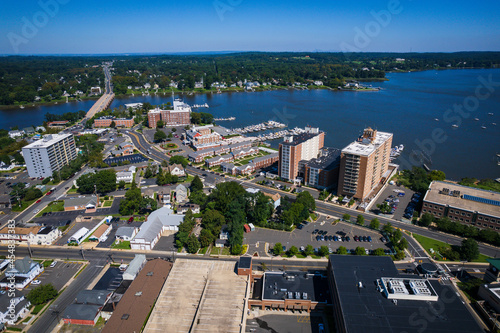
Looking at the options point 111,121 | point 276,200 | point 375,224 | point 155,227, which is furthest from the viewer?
point 111,121

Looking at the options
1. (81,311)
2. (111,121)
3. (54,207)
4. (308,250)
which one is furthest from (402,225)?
(111,121)

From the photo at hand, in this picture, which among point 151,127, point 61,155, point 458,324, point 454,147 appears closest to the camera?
point 458,324

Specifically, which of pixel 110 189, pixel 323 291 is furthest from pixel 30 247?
pixel 323 291

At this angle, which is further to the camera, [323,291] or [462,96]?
[462,96]

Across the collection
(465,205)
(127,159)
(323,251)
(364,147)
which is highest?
(364,147)

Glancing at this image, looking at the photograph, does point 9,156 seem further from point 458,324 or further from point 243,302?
point 458,324

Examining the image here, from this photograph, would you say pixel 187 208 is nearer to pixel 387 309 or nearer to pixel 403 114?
pixel 387 309

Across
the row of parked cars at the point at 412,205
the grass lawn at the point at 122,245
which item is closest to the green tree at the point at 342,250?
the row of parked cars at the point at 412,205
